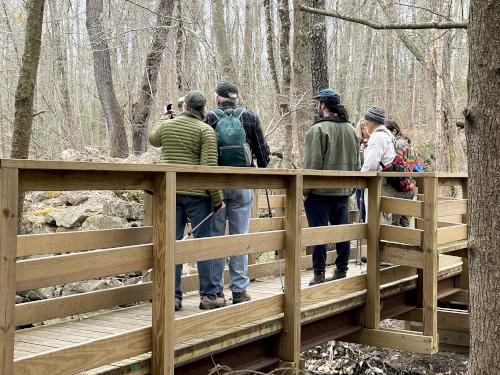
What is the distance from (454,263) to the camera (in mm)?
9164

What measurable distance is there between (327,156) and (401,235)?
1.12m

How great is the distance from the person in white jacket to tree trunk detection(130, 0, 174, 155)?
7155 mm

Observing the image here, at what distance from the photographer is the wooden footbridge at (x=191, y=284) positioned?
370 cm

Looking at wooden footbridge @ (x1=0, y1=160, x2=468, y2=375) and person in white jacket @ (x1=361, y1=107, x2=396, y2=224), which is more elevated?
person in white jacket @ (x1=361, y1=107, x2=396, y2=224)

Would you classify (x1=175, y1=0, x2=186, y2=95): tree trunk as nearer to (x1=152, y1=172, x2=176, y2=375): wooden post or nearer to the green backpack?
the green backpack

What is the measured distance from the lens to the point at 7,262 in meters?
3.40

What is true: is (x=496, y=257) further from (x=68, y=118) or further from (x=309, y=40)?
(x=68, y=118)

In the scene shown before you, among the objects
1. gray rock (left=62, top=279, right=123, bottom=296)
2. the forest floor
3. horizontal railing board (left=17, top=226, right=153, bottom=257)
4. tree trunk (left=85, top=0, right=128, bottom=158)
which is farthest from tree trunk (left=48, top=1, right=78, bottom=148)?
horizontal railing board (left=17, top=226, right=153, bottom=257)

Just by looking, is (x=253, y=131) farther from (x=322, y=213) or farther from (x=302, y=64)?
(x=302, y=64)

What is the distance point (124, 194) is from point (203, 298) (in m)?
5.45

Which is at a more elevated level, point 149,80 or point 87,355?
point 149,80

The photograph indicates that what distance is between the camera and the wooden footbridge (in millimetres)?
3701

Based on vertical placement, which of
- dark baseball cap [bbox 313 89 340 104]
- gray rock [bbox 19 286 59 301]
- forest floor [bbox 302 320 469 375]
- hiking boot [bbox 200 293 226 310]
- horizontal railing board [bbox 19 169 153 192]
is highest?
dark baseball cap [bbox 313 89 340 104]

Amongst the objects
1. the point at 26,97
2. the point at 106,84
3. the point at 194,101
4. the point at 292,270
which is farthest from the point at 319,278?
the point at 106,84
